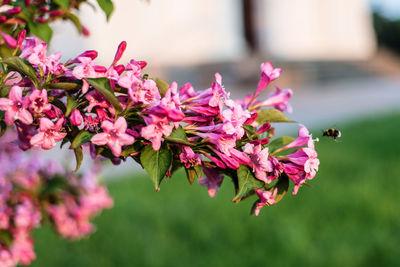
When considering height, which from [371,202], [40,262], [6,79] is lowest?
[40,262]

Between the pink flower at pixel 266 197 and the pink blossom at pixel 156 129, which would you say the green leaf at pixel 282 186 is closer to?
the pink flower at pixel 266 197

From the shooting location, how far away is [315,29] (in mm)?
A: 16438

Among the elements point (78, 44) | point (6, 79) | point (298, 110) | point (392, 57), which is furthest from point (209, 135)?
point (392, 57)

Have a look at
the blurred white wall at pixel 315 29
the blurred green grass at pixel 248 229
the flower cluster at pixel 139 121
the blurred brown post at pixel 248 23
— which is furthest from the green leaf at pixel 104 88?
the blurred brown post at pixel 248 23

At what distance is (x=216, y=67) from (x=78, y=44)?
420 cm

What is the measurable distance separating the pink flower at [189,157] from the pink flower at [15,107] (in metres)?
0.26

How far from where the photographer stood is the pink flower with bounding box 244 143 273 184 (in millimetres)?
852

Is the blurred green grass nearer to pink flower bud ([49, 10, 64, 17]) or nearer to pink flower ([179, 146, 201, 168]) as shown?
pink flower bud ([49, 10, 64, 17])

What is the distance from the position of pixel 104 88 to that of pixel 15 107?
0.16 m

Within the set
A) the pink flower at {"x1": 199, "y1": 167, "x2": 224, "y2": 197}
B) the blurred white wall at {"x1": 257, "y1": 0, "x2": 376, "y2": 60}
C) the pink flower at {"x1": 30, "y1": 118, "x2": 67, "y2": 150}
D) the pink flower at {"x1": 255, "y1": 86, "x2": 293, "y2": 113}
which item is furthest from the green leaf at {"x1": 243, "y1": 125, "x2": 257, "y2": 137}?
the blurred white wall at {"x1": 257, "y1": 0, "x2": 376, "y2": 60}

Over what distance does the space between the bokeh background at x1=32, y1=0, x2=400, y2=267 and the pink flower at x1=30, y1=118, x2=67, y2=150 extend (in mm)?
1048

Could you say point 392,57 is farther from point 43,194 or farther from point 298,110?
point 43,194

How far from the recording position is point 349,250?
11.0ft

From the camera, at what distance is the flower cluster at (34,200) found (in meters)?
1.71
